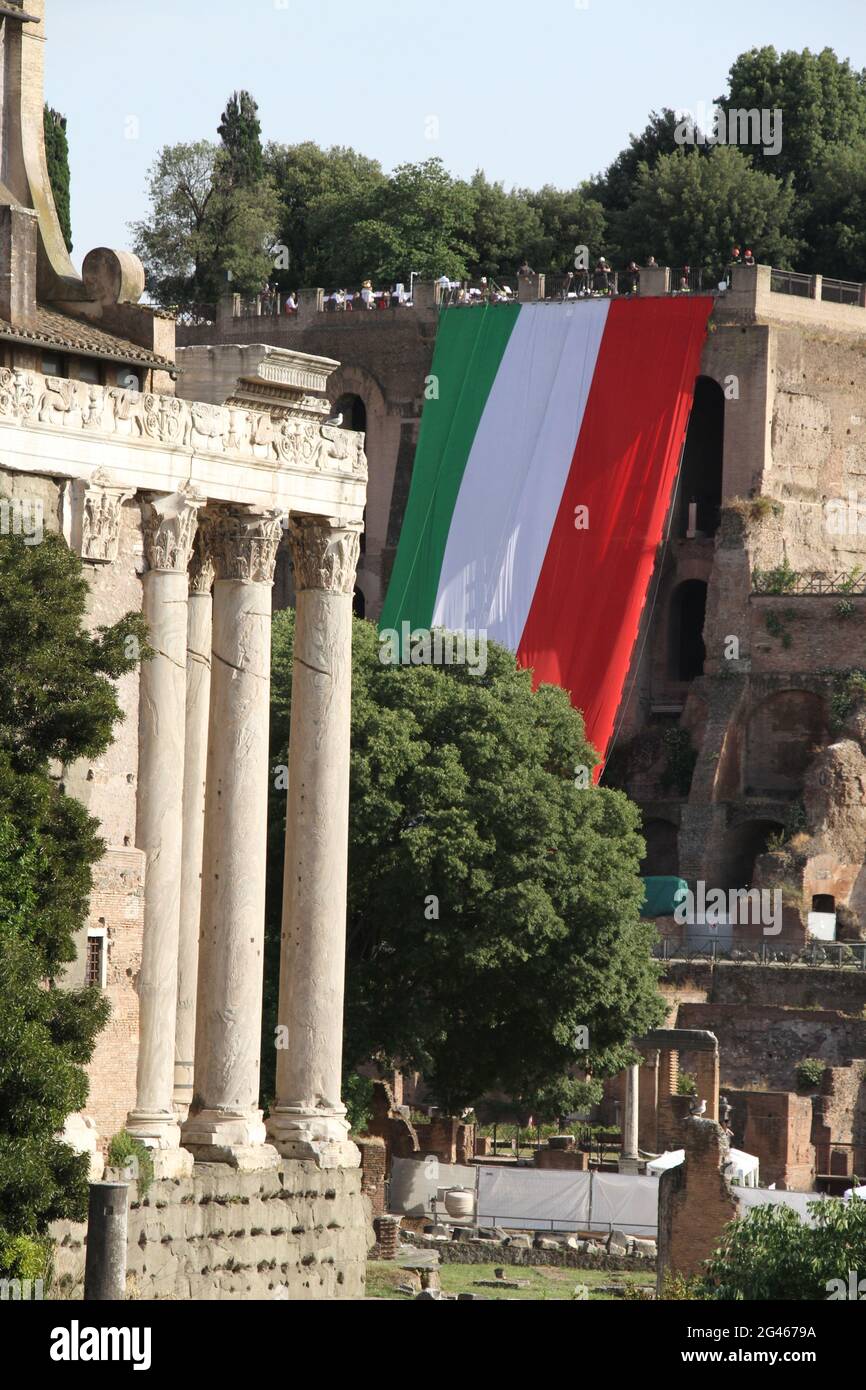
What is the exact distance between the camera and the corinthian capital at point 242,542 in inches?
1431

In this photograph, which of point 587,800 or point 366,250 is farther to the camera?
point 366,250

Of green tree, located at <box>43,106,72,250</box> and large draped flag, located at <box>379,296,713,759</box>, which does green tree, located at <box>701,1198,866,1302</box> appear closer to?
large draped flag, located at <box>379,296,713,759</box>

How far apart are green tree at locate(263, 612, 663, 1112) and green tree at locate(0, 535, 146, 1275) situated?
17957 millimetres

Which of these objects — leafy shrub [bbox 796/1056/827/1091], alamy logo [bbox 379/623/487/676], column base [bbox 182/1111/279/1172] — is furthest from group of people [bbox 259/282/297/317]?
column base [bbox 182/1111/279/1172]

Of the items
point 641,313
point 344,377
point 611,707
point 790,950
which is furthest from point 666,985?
point 344,377

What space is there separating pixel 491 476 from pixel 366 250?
18.3 meters

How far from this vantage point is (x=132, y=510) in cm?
3472

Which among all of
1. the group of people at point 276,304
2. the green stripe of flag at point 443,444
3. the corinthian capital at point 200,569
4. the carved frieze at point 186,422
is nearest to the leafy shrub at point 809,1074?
the green stripe of flag at point 443,444

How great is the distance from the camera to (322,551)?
123ft

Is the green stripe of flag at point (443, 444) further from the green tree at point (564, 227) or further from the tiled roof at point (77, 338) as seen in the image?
the tiled roof at point (77, 338)

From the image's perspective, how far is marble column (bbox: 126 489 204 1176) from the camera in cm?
3425

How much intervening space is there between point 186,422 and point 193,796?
15.2 ft
